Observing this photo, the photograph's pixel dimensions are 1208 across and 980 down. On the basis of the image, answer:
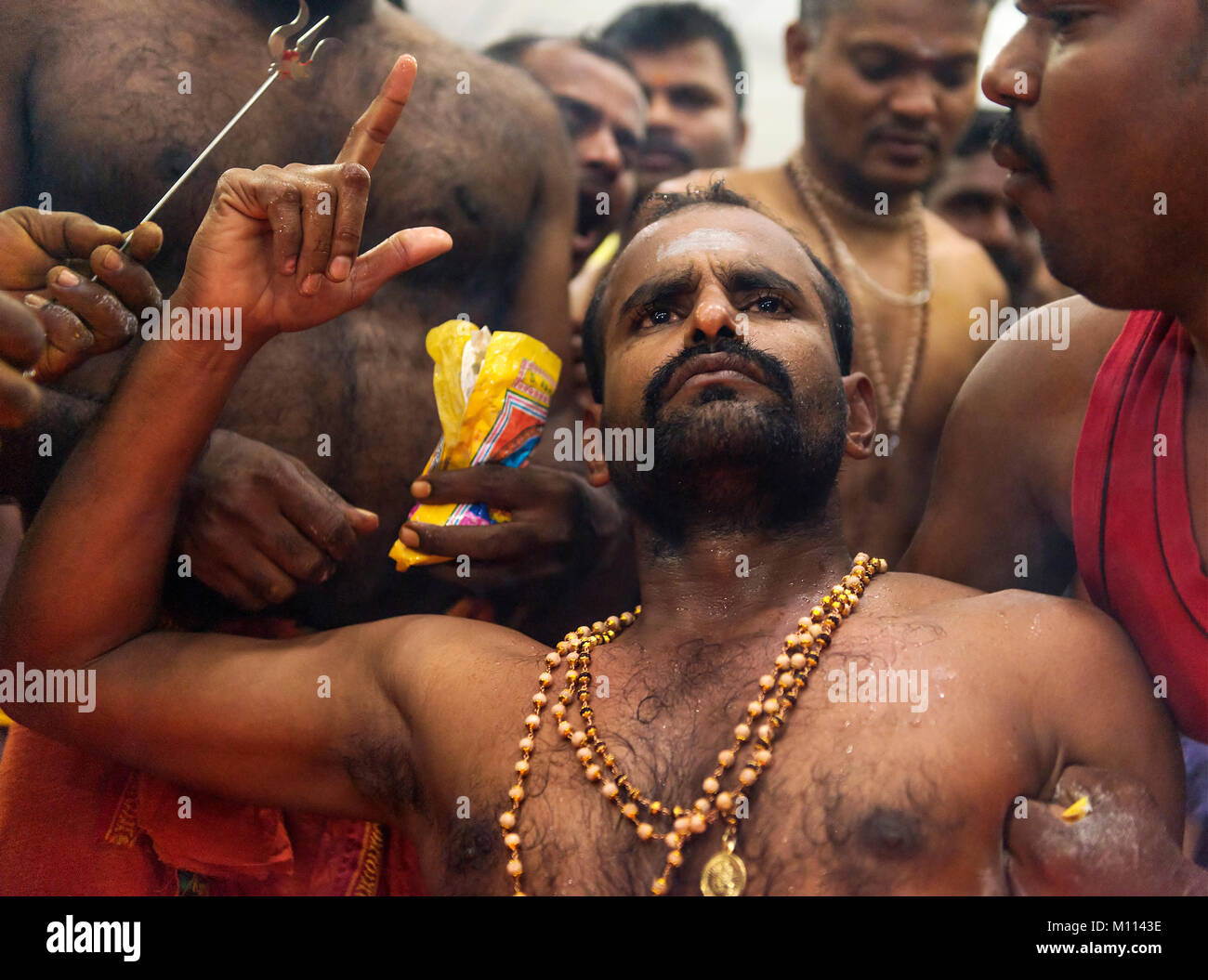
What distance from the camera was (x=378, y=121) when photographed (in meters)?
1.55

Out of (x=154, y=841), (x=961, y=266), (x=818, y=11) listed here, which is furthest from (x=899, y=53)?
(x=154, y=841)

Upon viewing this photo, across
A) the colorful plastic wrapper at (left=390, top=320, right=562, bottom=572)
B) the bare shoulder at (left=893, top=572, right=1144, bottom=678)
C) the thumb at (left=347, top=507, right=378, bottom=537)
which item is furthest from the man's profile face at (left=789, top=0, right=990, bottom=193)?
the thumb at (left=347, top=507, right=378, bottom=537)

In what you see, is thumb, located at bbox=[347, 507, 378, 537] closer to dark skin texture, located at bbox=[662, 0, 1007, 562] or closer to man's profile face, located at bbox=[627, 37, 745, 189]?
dark skin texture, located at bbox=[662, 0, 1007, 562]

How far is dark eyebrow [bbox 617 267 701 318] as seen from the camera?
166 centimetres

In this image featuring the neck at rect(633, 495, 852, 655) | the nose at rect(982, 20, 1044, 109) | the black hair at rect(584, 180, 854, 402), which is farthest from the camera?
the black hair at rect(584, 180, 854, 402)

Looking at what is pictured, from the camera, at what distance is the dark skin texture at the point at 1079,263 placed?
1.38 meters

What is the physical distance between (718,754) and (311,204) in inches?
33.9

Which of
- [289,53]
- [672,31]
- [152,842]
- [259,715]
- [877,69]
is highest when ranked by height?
[672,31]

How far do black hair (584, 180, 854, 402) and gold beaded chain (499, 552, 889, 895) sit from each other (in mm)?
426

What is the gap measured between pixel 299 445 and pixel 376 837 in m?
0.64

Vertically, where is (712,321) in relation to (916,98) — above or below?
below

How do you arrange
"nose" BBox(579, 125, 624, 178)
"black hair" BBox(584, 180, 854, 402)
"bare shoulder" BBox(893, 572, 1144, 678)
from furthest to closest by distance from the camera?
"nose" BBox(579, 125, 624, 178)
"black hair" BBox(584, 180, 854, 402)
"bare shoulder" BBox(893, 572, 1144, 678)

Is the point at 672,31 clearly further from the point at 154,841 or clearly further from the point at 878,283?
the point at 154,841

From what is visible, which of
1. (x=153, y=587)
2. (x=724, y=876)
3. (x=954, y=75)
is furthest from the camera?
(x=954, y=75)
